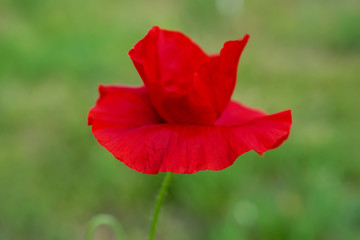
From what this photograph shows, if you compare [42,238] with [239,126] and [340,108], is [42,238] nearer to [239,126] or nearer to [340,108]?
[239,126]

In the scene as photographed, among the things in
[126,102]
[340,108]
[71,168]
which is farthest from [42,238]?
[340,108]

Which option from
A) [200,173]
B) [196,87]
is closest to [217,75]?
[196,87]

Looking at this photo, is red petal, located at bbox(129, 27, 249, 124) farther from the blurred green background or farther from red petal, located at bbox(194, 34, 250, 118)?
the blurred green background

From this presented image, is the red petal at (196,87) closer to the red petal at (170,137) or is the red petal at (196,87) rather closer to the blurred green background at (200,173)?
the red petal at (170,137)

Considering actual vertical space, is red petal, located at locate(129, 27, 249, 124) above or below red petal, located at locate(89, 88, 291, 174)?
above

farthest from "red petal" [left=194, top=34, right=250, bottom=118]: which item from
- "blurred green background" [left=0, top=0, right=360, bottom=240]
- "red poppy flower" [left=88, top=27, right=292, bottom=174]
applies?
"blurred green background" [left=0, top=0, right=360, bottom=240]
